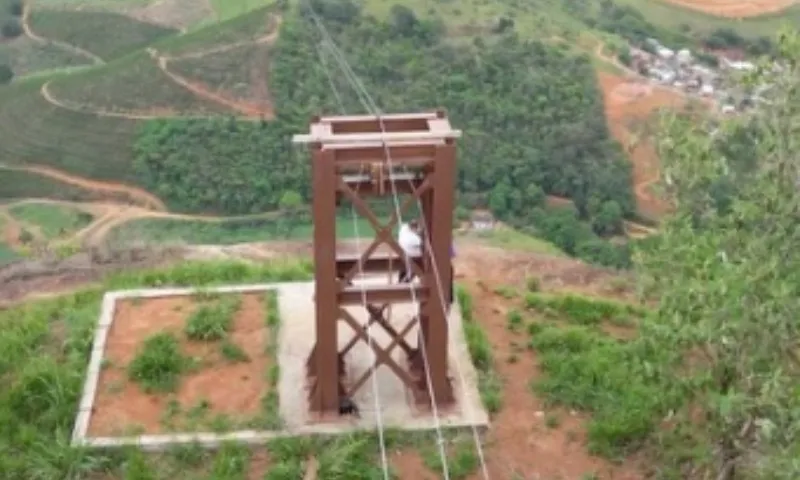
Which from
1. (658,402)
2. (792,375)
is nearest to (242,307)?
(658,402)

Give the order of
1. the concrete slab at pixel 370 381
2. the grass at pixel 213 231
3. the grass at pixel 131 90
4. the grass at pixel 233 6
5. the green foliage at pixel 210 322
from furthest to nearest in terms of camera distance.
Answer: the grass at pixel 233 6
the grass at pixel 131 90
the grass at pixel 213 231
the green foliage at pixel 210 322
the concrete slab at pixel 370 381

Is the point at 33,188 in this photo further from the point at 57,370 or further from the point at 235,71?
the point at 57,370

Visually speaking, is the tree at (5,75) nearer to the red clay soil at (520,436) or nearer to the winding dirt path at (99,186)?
the winding dirt path at (99,186)

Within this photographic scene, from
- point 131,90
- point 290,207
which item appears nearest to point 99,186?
point 131,90

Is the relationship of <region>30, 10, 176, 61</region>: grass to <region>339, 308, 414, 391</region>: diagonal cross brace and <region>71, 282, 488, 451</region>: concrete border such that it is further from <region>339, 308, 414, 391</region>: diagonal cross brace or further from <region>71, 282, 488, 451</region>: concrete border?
<region>339, 308, 414, 391</region>: diagonal cross brace

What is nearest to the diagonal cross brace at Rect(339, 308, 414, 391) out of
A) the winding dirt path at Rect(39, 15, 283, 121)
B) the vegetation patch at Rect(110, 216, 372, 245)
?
the vegetation patch at Rect(110, 216, 372, 245)

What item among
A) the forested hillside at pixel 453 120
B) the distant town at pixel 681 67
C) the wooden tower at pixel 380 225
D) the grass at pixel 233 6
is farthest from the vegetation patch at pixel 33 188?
the wooden tower at pixel 380 225
